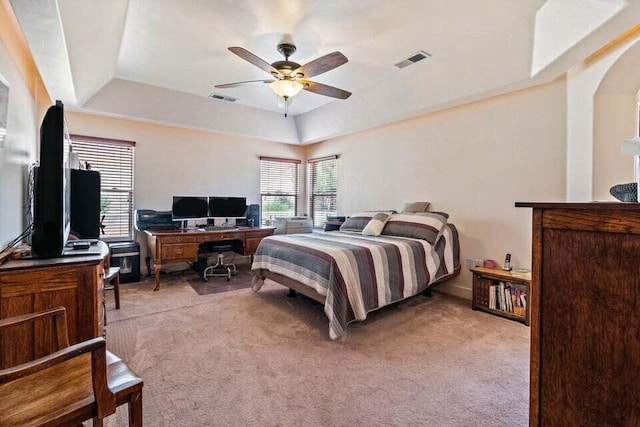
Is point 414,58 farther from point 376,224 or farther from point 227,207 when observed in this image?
point 227,207

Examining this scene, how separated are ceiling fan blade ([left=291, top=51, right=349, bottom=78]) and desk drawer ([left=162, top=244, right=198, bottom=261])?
8.96 feet

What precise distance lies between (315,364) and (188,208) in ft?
11.1

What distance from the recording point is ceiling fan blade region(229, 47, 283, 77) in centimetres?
242

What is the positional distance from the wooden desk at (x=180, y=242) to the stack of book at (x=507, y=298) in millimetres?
3329

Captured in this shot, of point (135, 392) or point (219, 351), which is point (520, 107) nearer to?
point (219, 351)

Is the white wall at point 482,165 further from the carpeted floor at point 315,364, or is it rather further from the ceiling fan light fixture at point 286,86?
the ceiling fan light fixture at point 286,86

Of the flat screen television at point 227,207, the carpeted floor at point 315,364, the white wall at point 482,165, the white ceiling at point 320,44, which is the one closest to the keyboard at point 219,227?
the flat screen television at point 227,207

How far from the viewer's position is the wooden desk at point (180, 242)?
13.3ft

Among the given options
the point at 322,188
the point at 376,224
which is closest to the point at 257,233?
the point at 322,188

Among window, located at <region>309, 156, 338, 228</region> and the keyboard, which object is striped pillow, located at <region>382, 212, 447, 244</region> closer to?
window, located at <region>309, 156, 338, 228</region>

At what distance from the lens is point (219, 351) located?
95.3 inches

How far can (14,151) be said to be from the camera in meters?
2.34

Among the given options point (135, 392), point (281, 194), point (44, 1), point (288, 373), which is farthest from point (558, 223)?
point (281, 194)

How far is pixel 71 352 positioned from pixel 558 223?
1.73 m
